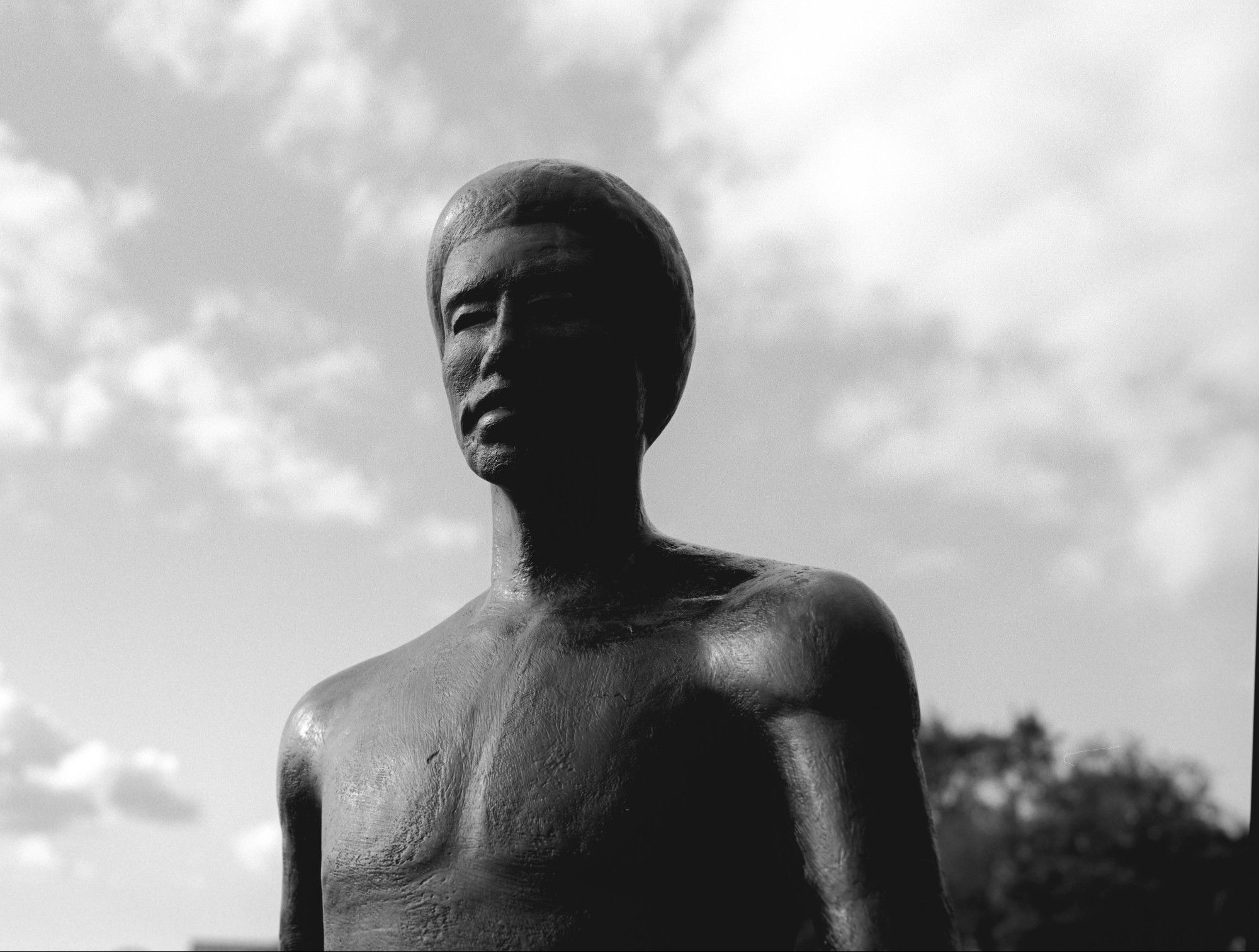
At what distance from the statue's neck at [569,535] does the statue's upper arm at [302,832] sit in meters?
0.68

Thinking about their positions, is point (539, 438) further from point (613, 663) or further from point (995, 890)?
point (995, 890)

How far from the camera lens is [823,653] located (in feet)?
10.1

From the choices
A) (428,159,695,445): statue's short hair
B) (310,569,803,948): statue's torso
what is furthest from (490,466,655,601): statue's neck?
(428,159,695,445): statue's short hair

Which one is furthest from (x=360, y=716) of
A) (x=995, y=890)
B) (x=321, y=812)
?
(x=995, y=890)

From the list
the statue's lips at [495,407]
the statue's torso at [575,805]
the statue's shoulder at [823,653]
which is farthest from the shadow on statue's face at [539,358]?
the statue's shoulder at [823,653]

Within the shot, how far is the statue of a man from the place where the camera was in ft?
9.72

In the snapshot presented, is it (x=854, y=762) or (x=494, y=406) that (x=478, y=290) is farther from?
(x=854, y=762)

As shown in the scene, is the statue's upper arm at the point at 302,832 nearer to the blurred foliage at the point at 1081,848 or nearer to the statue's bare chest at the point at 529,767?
the statue's bare chest at the point at 529,767

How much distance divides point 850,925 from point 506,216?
1865mm

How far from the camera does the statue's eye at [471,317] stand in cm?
349

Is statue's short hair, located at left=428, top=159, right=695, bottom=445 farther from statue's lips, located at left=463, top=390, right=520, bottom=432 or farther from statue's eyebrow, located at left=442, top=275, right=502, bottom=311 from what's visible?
statue's lips, located at left=463, top=390, right=520, bottom=432

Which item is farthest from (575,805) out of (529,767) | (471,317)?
(471,317)

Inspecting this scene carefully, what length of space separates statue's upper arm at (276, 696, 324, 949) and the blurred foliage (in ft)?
35.8

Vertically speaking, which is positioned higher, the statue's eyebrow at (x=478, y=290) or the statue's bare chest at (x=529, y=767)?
the statue's eyebrow at (x=478, y=290)
